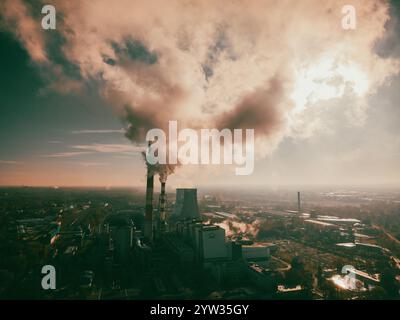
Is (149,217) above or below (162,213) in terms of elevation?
above

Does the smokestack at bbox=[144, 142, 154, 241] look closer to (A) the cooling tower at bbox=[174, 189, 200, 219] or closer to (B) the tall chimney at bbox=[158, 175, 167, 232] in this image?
(B) the tall chimney at bbox=[158, 175, 167, 232]

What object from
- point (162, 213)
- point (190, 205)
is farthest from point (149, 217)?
point (190, 205)

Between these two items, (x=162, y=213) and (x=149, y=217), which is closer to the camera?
(x=149, y=217)

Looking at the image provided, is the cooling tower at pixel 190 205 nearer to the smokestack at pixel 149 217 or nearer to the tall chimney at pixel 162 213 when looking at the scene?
the tall chimney at pixel 162 213

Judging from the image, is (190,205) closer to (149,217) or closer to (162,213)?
(162,213)

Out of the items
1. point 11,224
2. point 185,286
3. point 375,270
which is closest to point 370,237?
point 375,270

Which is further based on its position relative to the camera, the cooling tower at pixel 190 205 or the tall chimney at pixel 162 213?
the cooling tower at pixel 190 205

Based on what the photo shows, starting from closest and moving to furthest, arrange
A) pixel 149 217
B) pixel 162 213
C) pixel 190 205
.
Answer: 1. pixel 149 217
2. pixel 162 213
3. pixel 190 205

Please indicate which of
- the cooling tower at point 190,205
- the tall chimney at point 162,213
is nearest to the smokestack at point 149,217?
the tall chimney at point 162,213

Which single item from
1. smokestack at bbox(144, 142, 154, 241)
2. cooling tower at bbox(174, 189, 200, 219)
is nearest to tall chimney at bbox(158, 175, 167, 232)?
smokestack at bbox(144, 142, 154, 241)

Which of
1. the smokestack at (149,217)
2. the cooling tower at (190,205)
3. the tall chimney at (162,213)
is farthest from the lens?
the cooling tower at (190,205)

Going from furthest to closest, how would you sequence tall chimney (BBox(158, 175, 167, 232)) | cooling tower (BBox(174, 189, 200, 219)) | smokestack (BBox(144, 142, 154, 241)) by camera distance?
cooling tower (BBox(174, 189, 200, 219)) → tall chimney (BBox(158, 175, 167, 232)) → smokestack (BBox(144, 142, 154, 241))

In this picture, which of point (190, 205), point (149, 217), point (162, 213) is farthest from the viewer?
point (190, 205)
